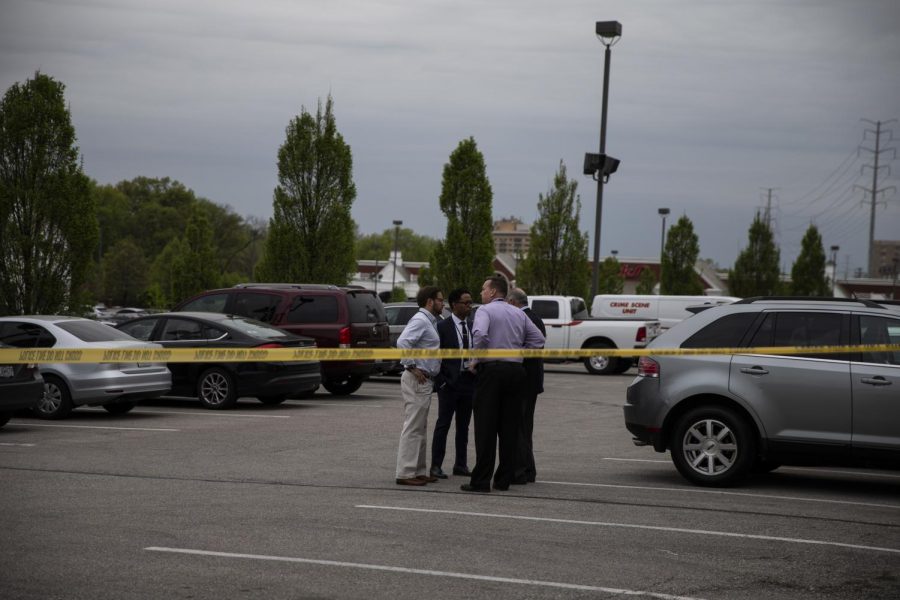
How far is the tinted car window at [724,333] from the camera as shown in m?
10.8

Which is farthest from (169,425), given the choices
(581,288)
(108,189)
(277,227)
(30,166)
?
(108,189)

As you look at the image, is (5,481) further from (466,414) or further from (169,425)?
(169,425)

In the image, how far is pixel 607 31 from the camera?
101ft

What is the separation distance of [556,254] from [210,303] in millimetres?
22471

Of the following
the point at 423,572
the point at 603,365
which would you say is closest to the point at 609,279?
the point at 603,365

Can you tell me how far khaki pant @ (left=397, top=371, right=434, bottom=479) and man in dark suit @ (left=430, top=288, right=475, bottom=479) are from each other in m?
0.34

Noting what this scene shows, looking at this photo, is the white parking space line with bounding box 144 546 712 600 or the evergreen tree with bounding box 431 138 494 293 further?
the evergreen tree with bounding box 431 138 494 293

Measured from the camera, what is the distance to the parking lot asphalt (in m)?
6.63

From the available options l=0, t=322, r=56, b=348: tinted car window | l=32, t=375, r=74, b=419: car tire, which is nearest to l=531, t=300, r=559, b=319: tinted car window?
l=32, t=375, r=74, b=419: car tire

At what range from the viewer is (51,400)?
1608cm

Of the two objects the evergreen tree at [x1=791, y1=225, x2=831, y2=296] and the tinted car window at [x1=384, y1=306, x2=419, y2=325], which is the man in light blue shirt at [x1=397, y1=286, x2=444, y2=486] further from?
the evergreen tree at [x1=791, y1=225, x2=831, y2=296]

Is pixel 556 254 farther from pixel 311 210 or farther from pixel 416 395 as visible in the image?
pixel 416 395

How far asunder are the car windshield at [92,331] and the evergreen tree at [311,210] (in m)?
16.8

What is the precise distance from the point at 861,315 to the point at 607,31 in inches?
846
